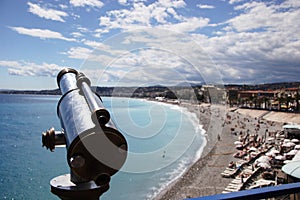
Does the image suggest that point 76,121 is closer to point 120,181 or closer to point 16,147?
point 120,181

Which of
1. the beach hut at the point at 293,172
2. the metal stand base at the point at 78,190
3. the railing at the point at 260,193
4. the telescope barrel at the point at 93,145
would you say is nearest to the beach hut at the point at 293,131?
the beach hut at the point at 293,172

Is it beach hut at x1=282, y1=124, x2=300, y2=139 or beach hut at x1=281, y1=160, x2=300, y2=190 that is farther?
beach hut at x1=282, y1=124, x2=300, y2=139

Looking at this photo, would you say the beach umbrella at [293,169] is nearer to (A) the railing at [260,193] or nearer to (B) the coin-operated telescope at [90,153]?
(A) the railing at [260,193]

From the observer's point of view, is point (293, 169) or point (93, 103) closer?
point (93, 103)

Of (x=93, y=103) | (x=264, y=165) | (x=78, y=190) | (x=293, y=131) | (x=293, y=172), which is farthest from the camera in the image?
(x=293, y=131)

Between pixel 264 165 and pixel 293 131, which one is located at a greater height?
pixel 293 131

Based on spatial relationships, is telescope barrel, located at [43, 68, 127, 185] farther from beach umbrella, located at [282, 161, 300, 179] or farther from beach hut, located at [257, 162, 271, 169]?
beach hut, located at [257, 162, 271, 169]

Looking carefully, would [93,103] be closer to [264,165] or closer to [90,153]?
[90,153]

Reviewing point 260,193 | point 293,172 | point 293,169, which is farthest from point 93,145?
point 293,169

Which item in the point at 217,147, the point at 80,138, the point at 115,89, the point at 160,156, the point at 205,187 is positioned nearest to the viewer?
the point at 80,138

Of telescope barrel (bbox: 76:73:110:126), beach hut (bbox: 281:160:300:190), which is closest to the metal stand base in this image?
telescope barrel (bbox: 76:73:110:126)

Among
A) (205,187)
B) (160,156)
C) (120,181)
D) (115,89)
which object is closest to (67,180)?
(115,89)
